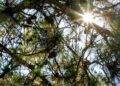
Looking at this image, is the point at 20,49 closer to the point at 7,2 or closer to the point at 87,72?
the point at 7,2

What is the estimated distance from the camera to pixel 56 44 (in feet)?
6.84

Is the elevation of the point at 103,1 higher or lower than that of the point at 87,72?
higher

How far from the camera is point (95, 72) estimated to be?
207 cm

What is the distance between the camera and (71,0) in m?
2.09

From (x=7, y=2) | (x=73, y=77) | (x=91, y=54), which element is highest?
(x=7, y=2)

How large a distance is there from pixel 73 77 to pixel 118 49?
312mm

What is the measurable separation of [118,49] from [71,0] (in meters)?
0.40

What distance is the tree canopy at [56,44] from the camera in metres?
2.04

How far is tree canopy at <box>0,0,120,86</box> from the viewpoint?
2035 millimetres

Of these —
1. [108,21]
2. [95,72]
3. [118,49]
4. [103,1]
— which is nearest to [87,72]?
[95,72]

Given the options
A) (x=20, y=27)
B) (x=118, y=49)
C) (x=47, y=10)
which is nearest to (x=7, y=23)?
(x=20, y=27)

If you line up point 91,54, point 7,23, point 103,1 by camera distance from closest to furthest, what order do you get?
point 91,54 → point 7,23 → point 103,1

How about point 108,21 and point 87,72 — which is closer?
point 87,72

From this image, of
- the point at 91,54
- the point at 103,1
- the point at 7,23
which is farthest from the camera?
the point at 103,1
